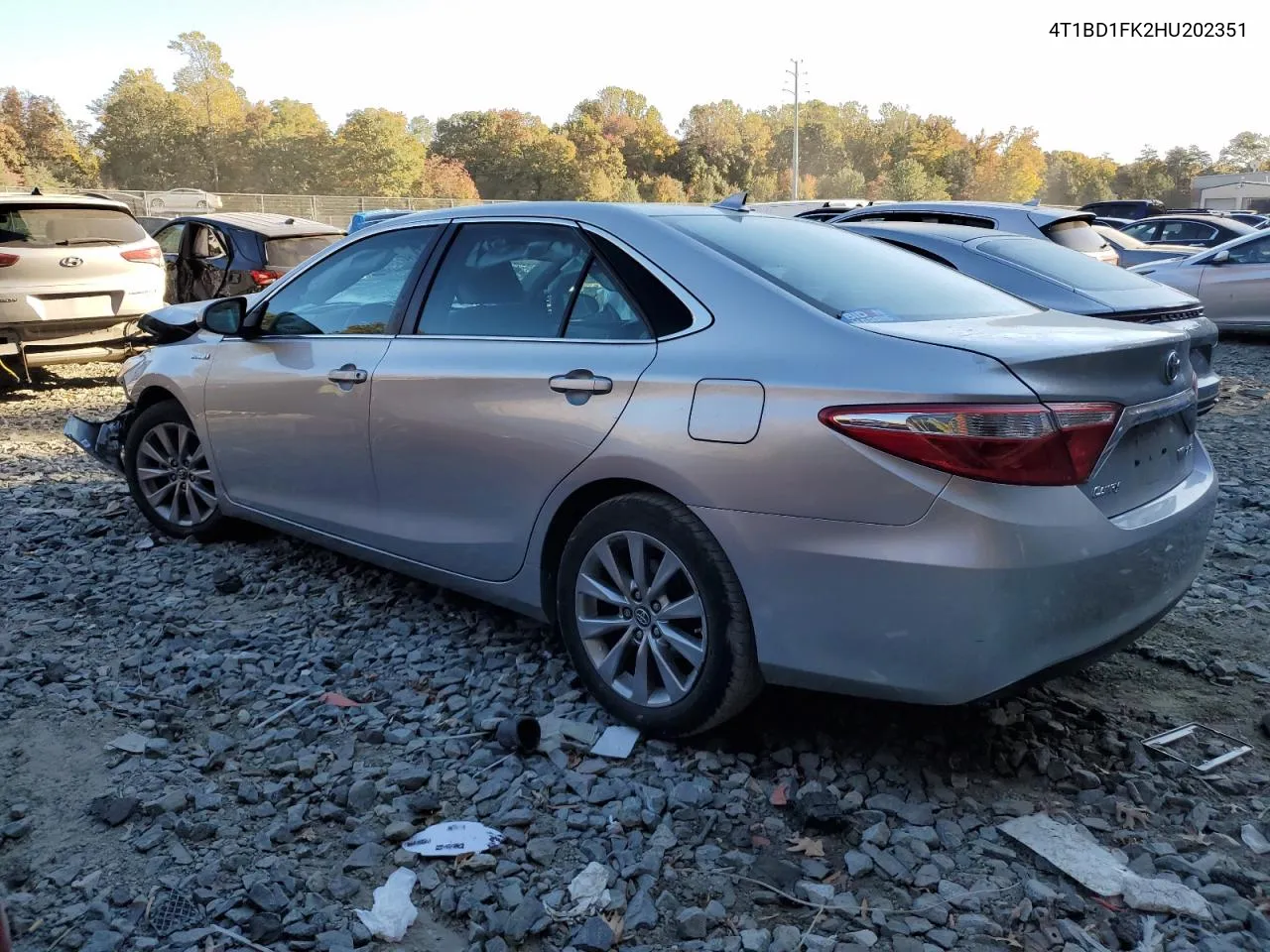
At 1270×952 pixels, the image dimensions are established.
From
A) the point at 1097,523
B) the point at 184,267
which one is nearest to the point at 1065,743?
the point at 1097,523

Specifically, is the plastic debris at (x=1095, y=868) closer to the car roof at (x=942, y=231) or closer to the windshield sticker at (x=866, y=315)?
the windshield sticker at (x=866, y=315)

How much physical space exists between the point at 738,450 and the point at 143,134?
90.5m

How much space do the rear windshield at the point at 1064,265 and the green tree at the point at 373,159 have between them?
76.6 metres

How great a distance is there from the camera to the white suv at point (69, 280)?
349 inches

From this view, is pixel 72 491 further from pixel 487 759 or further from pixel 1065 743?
pixel 1065 743

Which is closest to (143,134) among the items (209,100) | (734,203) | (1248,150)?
(209,100)

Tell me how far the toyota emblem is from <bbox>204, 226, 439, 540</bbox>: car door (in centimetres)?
265

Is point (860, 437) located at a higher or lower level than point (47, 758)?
higher

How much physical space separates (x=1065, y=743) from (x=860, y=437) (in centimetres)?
135

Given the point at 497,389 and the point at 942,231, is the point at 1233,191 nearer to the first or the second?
the point at 942,231

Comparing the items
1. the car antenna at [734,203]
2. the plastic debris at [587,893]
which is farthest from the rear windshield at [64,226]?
the plastic debris at [587,893]

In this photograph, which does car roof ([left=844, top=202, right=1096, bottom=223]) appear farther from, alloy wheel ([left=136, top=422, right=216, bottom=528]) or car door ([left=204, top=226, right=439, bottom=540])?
alloy wheel ([left=136, top=422, right=216, bottom=528])

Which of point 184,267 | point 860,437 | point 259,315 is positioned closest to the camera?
point 860,437

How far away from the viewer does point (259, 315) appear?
4.76m
